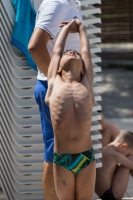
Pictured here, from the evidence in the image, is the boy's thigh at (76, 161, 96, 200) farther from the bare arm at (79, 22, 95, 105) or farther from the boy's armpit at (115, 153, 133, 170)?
the boy's armpit at (115, 153, 133, 170)

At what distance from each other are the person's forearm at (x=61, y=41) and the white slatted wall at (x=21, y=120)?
1066 mm

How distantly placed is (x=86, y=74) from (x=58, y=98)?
270 mm

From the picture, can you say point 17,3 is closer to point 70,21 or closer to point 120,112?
point 70,21

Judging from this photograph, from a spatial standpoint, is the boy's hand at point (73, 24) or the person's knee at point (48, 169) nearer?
the boy's hand at point (73, 24)

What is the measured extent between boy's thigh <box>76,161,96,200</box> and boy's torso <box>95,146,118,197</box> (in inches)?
45.2

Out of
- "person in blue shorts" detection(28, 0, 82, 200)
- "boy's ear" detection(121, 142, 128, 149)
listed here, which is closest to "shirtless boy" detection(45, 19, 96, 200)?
"person in blue shorts" detection(28, 0, 82, 200)

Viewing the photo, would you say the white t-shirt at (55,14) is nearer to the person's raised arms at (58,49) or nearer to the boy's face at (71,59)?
the person's raised arms at (58,49)

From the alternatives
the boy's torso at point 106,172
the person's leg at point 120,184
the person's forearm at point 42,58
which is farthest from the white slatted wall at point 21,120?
the person's forearm at point 42,58

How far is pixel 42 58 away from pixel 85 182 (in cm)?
91

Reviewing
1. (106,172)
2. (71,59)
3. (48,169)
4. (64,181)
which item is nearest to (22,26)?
(71,59)

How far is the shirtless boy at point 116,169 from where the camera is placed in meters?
4.73

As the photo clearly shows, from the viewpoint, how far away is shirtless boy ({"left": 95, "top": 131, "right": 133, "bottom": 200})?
4730 millimetres

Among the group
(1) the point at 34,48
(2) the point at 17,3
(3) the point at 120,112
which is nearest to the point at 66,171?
(1) the point at 34,48

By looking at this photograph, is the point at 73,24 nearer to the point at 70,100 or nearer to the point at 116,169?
the point at 70,100
